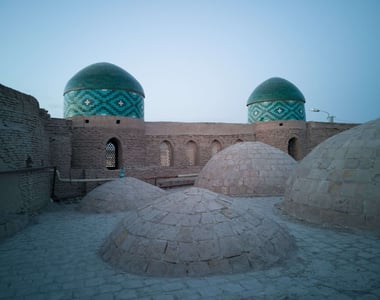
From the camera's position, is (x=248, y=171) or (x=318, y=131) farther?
(x=318, y=131)

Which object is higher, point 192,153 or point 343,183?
point 192,153

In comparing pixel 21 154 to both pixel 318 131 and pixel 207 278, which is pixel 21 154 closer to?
pixel 207 278

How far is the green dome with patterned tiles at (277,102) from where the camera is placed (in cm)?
2075

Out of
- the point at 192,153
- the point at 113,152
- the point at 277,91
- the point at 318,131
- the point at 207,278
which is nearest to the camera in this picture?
the point at 207,278

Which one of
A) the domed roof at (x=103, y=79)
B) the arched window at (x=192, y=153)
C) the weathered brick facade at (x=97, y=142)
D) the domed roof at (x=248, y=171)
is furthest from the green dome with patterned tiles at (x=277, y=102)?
the domed roof at (x=103, y=79)

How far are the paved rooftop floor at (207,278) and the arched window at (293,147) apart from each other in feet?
49.7

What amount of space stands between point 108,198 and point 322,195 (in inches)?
281

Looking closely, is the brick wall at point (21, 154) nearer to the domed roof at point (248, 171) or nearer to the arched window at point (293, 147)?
the domed roof at point (248, 171)

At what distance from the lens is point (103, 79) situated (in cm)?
1574

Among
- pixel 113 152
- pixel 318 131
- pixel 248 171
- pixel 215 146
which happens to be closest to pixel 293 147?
pixel 318 131

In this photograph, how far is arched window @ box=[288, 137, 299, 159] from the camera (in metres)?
20.8

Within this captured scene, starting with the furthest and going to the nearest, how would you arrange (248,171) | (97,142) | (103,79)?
(103,79) < (97,142) < (248,171)

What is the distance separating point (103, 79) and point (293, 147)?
1453 centimetres

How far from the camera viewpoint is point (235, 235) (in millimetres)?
4773
